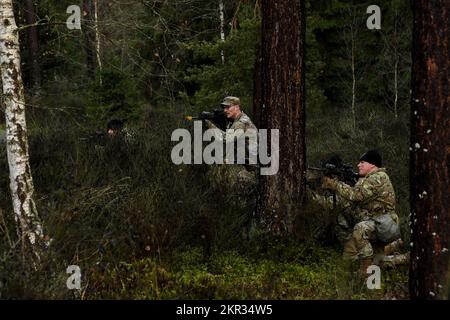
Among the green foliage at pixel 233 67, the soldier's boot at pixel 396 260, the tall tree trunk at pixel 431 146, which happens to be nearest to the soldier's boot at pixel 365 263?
the soldier's boot at pixel 396 260

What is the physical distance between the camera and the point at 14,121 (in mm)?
5500

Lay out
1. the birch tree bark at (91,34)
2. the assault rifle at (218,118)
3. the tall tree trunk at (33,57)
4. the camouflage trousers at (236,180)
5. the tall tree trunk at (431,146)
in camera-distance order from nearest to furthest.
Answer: the tall tree trunk at (431,146)
the birch tree bark at (91,34)
the camouflage trousers at (236,180)
the assault rifle at (218,118)
the tall tree trunk at (33,57)

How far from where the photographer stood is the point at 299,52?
6.49 meters

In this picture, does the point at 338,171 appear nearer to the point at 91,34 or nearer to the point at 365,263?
the point at 365,263

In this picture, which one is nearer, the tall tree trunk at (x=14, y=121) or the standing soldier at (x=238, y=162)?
the tall tree trunk at (x=14, y=121)

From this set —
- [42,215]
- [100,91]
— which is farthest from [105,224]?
[100,91]

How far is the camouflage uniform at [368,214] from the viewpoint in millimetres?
6164

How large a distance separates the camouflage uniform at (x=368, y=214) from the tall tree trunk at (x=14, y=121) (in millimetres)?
3487

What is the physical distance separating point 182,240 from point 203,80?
7908 millimetres

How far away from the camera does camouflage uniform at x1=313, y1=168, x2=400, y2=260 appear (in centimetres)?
616

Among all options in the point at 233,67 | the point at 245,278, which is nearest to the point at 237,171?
the point at 245,278

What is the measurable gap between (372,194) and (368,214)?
0.96 feet

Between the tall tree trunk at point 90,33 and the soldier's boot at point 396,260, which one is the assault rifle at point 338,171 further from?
the tall tree trunk at point 90,33
